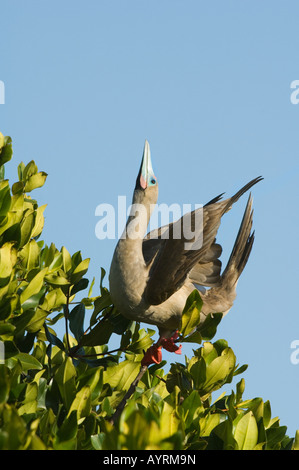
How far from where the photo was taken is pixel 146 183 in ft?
15.4

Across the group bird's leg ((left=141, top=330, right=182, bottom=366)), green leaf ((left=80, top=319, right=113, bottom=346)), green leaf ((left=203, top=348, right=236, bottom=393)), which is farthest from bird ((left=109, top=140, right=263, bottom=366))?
green leaf ((left=203, top=348, right=236, bottom=393))

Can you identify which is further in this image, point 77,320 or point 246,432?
point 77,320

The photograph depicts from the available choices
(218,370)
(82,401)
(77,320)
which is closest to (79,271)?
(77,320)

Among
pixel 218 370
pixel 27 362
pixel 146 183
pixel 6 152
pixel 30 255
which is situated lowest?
pixel 218 370

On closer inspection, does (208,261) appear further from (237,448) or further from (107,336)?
(237,448)

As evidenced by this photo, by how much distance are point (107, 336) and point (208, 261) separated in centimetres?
103

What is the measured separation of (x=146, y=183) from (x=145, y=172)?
0.08 meters

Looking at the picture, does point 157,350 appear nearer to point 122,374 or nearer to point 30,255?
point 122,374

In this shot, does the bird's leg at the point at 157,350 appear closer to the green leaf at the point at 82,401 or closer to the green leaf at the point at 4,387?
the green leaf at the point at 82,401

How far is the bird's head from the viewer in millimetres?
4668

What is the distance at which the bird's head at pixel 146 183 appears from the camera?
467cm
